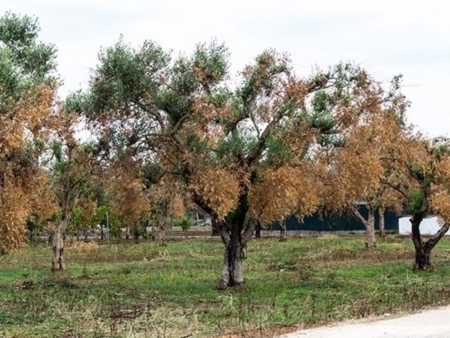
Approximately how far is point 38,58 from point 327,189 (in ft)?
35.9

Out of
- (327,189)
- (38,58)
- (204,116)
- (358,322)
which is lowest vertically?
(358,322)

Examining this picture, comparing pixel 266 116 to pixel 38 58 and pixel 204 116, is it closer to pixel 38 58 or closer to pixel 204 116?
pixel 204 116

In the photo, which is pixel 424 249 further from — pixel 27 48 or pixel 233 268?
pixel 27 48

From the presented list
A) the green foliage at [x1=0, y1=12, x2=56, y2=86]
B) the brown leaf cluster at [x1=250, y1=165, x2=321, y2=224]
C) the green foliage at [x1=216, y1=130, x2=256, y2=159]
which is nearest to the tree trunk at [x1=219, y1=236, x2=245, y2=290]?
the brown leaf cluster at [x1=250, y1=165, x2=321, y2=224]

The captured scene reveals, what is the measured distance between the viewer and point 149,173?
26.3 metres

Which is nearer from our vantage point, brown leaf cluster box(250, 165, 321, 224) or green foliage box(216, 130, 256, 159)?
brown leaf cluster box(250, 165, 321, 224)

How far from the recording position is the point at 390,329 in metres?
14.6

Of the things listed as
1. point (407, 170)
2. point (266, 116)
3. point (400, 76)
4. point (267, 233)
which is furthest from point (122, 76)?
point (267, 233)

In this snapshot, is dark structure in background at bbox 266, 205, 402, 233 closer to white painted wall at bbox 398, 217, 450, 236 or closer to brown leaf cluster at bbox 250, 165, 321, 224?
white painted wall at bbox 398, 217, 450, 236

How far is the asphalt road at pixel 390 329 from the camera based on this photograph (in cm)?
1384

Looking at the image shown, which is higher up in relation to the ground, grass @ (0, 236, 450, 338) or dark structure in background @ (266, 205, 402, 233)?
dark structure in background @ (266, 205, 402, 233)

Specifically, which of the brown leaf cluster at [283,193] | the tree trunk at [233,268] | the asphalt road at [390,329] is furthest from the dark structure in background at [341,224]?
the asphalt road at [390,329]

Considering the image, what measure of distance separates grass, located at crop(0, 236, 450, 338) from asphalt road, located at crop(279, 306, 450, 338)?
77cm

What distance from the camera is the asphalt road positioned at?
13.8m
